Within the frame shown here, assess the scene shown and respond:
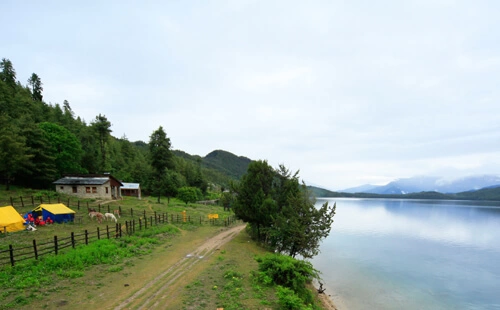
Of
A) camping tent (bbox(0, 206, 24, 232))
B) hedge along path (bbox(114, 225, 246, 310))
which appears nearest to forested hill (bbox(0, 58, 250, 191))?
camping tent (bbox(0, 206, 24, 232))

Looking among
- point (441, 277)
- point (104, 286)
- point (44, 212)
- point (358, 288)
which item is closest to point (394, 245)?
point (441, 277)

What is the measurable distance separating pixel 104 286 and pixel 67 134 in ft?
170

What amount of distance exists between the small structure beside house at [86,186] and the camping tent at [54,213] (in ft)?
58.2

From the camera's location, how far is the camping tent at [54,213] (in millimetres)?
25719

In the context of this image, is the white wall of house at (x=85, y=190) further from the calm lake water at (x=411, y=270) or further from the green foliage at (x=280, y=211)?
the calm lake water at (x=411, y=270)

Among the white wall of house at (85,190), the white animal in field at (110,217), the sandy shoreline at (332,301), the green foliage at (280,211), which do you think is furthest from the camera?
the white wall of house at (85,190)

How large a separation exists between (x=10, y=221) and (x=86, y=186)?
24.0m

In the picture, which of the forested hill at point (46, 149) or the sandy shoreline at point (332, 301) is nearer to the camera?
the sandy shoreline at point (332, 301)

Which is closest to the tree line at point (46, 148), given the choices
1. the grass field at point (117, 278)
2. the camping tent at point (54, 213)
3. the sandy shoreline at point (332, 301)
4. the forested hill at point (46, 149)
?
the forested hill at point (46, 149)

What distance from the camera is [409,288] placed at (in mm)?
28859

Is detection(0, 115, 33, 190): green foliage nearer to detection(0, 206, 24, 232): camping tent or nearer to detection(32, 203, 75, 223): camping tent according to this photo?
detection(32, 203, 75, 223): camping tent

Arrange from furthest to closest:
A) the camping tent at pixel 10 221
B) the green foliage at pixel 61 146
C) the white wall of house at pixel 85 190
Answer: the green foliage at pixel 61 146
the white wall of house at pixel 85 190
the camping tent at pixel 10 221

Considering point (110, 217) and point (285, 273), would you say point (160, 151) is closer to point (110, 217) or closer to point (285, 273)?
point (110, 217)

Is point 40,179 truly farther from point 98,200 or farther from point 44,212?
point 44,212
